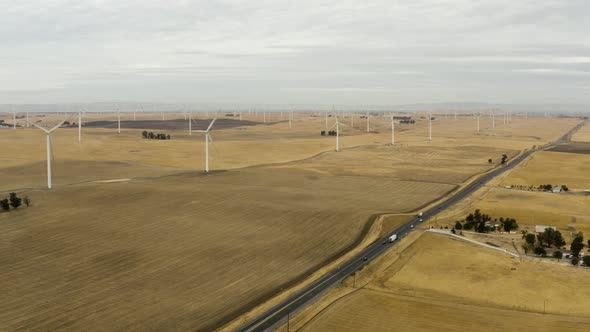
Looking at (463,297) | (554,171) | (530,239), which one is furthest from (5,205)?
(554,171)

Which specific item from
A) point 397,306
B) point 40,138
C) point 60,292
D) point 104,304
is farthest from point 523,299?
point 40,138

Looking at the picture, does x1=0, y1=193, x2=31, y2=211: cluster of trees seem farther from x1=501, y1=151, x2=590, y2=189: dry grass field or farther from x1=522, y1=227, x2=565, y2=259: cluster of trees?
x1=501, y1=151, x2=590, y2=189: dry grass field

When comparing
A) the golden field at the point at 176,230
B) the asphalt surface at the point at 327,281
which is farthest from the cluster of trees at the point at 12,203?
the asphalt surface at the point at 327,281

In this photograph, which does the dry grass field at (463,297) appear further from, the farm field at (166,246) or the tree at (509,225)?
the tree at (509,225)

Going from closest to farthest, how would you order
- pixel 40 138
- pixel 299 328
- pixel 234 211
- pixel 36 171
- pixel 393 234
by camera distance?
1. pixel 299 328
2. pixel 393 234
3. pixel 234 211
4. pixel 36 171
5. pixel 40 138

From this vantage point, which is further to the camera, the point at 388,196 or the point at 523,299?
the point at 388,196

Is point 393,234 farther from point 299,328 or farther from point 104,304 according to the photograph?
point 104,304

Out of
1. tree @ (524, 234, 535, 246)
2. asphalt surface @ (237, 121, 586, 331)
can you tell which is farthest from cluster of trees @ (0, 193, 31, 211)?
tree @ (524, 234, 535, 246)
